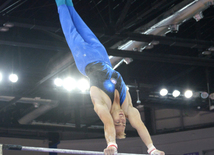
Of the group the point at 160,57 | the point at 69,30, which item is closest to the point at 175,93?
the point at 160,57

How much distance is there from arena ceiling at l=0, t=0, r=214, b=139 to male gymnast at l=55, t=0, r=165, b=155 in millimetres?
2029

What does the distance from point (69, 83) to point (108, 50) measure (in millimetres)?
1939

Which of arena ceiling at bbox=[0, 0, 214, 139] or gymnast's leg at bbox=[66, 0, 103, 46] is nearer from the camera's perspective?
gymnast's leg at bbox=[66, 0, 103, 46]

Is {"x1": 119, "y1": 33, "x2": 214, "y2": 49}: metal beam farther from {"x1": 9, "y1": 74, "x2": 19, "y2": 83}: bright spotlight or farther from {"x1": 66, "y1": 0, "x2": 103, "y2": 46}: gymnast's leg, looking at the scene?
{"x1": 9, "y1": 74, "x2": 19, "y2": 83}: bright spotlight

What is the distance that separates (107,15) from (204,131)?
20.2 ft

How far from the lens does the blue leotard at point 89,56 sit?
14.1 ft

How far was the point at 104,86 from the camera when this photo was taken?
4242 mm

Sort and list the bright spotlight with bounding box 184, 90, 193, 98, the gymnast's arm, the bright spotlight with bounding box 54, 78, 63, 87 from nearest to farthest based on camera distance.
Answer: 1. the gymnast's arm
2. the bright spotlight with bounding box 54, 78, 63, 87
3. the bright spotlight with bounding box 184, 90, 193, 98

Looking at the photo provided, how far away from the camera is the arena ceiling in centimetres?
698

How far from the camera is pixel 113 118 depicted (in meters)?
4.05

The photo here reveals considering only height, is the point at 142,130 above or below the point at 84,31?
below

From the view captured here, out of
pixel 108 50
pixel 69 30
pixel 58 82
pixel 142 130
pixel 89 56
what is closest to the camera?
pixel 142 130

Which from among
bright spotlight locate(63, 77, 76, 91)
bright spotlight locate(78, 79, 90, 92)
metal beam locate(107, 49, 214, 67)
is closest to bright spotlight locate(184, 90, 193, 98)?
metal beam locate(107, 49, 214, 67)

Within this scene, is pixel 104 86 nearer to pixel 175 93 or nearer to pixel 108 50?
pixel 108 50
